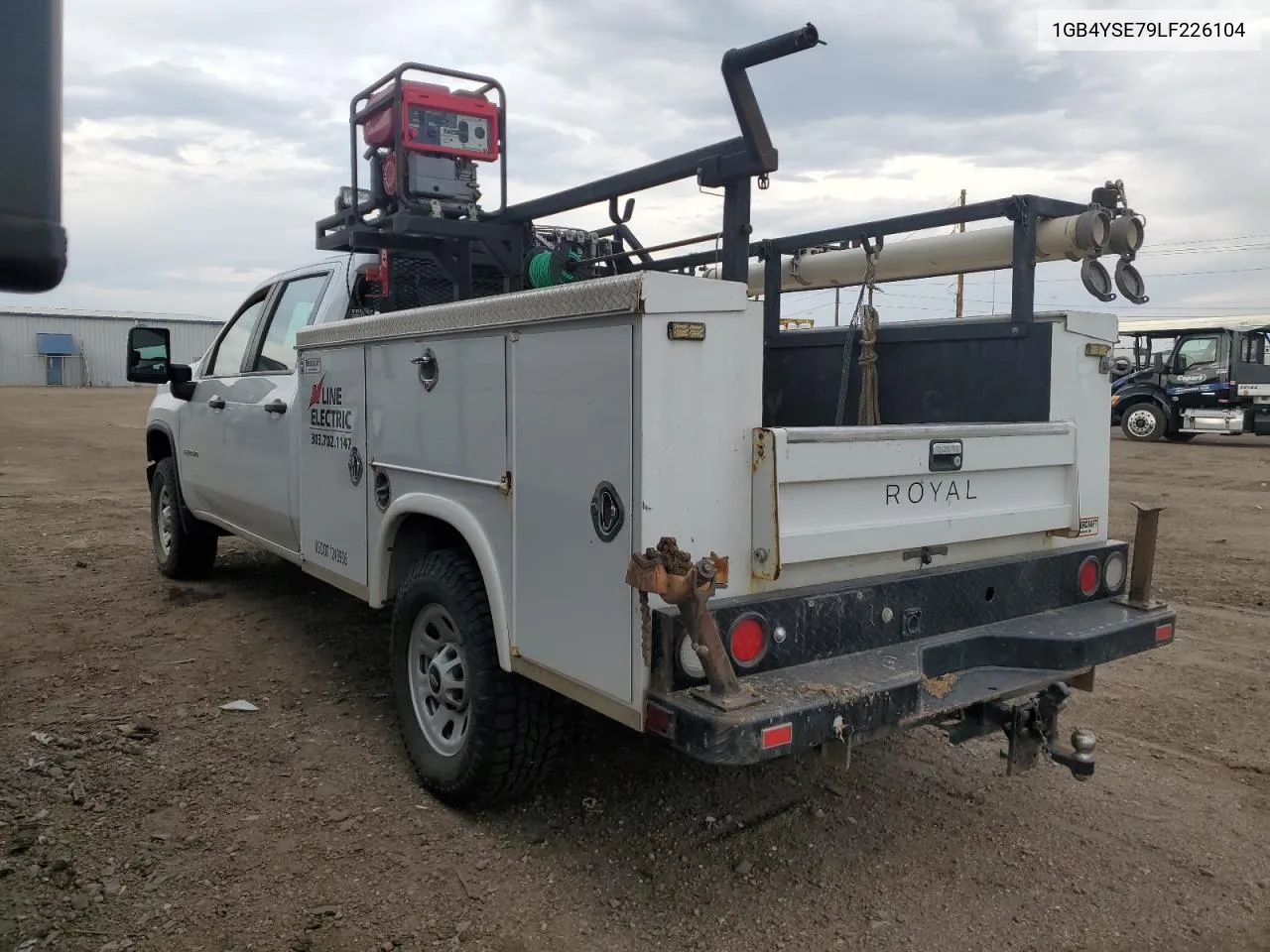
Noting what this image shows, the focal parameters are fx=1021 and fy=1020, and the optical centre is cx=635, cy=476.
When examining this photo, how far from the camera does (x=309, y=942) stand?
278 cm

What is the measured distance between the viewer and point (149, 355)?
19.6ft

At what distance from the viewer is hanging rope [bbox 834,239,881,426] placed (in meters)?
4.11

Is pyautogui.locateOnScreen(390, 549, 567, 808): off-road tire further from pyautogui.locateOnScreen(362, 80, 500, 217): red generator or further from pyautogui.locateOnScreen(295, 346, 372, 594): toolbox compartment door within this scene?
pyautogui.locateOnScreen(362, 80, 500, 217): red generator

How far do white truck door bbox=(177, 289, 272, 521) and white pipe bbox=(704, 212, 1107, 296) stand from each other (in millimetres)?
2708

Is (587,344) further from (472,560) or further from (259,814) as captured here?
(259,814)

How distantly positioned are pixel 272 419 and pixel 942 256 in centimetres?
324

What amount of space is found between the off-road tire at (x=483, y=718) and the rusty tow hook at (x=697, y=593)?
84 centimetres

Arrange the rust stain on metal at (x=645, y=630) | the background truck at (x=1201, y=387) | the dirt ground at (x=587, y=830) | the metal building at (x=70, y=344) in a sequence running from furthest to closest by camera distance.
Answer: the metal building at (x=70, y=344) < the background truck at (x=1201, y=387) < the dirt ground at (x=587, y=830) < the rust stain on metal at (x=645, y=630)

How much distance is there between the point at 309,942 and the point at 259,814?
0.85 m

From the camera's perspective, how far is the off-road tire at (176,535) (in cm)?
662

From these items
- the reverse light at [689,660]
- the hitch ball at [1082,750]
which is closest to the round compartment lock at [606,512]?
the reverse light at [689,660]

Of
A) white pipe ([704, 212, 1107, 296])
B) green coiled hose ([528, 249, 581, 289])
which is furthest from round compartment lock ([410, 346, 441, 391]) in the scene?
white pipe ([704, 212, 1107, 296])

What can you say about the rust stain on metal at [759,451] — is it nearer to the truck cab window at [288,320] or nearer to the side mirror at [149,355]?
the truck cab window at [288,320]

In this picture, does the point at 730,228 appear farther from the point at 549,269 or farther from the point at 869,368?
the point at 549,269
